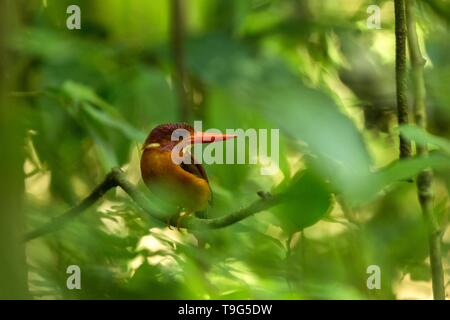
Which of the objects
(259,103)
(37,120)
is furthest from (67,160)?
(259,103)

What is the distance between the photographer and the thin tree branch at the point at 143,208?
1.01 feet

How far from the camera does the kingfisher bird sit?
0.35 metres

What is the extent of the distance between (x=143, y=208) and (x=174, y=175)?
2cm

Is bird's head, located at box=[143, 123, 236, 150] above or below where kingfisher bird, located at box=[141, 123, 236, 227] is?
above

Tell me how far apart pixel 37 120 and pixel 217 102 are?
0.44ft

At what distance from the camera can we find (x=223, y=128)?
532 millimetres

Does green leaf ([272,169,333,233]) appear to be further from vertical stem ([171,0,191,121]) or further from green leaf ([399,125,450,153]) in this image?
vertical stem ([171,0,191,121])

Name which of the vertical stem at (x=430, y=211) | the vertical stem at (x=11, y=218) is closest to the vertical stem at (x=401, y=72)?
the vertical stem at (x=430, y=211)

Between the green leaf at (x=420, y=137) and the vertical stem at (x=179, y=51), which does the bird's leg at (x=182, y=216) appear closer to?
the green leaf at (x=420, y=137)

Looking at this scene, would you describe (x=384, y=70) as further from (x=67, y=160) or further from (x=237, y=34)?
(x=67, y=160)

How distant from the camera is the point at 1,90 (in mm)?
352

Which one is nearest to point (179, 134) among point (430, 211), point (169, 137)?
point (169, 137)

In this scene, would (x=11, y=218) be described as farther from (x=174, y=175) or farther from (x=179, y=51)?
(x=179, y=51)

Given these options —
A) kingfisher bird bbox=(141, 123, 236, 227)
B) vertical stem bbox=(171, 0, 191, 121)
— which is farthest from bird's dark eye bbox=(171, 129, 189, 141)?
vertical stem bbox=(171, 0, 191, 121)
